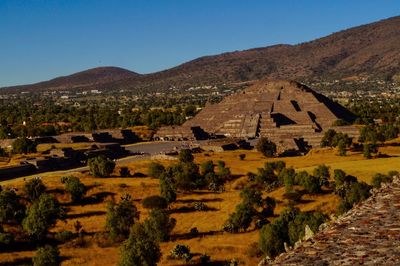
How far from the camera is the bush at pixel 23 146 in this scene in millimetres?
78188

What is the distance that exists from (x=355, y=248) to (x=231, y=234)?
106 ft

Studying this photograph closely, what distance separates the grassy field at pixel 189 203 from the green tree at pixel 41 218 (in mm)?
1664

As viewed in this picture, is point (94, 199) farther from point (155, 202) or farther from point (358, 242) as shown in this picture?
point (358, 242)

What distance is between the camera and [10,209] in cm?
4291

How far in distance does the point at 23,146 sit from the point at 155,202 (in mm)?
38896

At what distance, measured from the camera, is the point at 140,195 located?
5044 centimetres

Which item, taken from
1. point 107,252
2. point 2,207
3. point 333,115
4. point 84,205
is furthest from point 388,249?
point 333,115

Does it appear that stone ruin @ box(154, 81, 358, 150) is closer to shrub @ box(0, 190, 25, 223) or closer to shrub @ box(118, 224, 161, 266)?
shrub @ box(0, 190, 25, 223)

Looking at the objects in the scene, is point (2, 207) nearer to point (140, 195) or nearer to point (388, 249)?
point (140, 195)

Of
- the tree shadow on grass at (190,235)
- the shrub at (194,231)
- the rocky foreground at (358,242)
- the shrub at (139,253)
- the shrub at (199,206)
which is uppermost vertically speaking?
the rocky foreground at (358,242)

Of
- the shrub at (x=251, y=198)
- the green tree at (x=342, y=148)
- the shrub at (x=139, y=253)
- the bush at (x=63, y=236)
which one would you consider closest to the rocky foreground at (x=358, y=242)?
the shrub at (x=139, y=253)

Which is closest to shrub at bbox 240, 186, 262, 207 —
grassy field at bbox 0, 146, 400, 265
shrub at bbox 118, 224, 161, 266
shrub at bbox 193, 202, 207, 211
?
grassy field at bbox 0, 146, 400, 265

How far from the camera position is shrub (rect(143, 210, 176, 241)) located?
38.0m

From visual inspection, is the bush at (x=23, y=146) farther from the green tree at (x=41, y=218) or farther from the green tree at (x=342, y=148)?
the green tree at (x=342, y=148)
